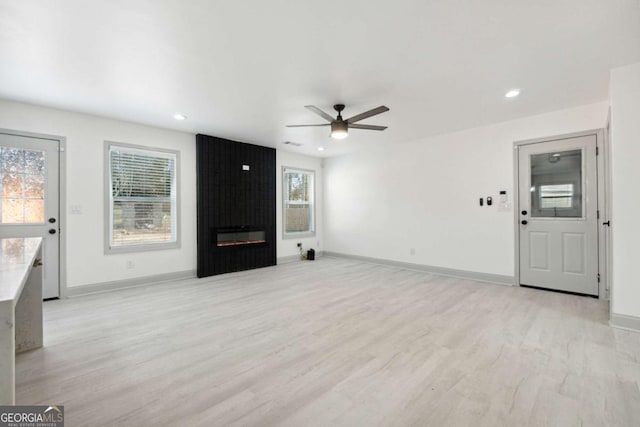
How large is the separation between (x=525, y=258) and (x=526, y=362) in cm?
269

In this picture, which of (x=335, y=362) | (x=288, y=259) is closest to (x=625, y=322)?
(x=335, y=362)

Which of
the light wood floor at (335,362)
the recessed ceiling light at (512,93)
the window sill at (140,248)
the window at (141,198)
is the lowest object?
the light wood floor at (335,362)

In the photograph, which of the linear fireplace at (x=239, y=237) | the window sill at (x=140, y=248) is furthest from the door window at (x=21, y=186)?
the linear fireplace at (x=239, y=237)

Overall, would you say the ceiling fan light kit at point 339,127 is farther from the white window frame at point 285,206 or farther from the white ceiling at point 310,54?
the white window frame at point 285,206

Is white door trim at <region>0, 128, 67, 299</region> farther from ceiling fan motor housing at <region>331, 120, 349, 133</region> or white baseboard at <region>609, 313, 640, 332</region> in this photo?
white baseboard at <region>609, 313, 640, 332</region>

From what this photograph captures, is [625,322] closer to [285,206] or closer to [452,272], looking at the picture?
[452,272]

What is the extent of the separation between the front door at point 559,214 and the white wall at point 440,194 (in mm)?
195

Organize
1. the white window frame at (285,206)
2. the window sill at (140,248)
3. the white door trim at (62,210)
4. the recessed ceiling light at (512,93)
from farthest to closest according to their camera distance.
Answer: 1. the white window frame at (285,206)
2. the window sill at (140,248)
3. the white door trim at (62,210)
4. the recessed ceiling light at (512,93)

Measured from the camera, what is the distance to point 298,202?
7.12 m

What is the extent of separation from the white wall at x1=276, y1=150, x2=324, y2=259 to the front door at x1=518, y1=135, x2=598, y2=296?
438cm

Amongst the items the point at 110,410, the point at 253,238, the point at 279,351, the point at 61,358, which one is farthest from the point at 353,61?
the point at 253,238

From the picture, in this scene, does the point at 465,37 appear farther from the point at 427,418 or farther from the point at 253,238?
the point at 253,238

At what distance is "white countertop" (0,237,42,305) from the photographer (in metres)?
1.00

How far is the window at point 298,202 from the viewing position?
268 inches
